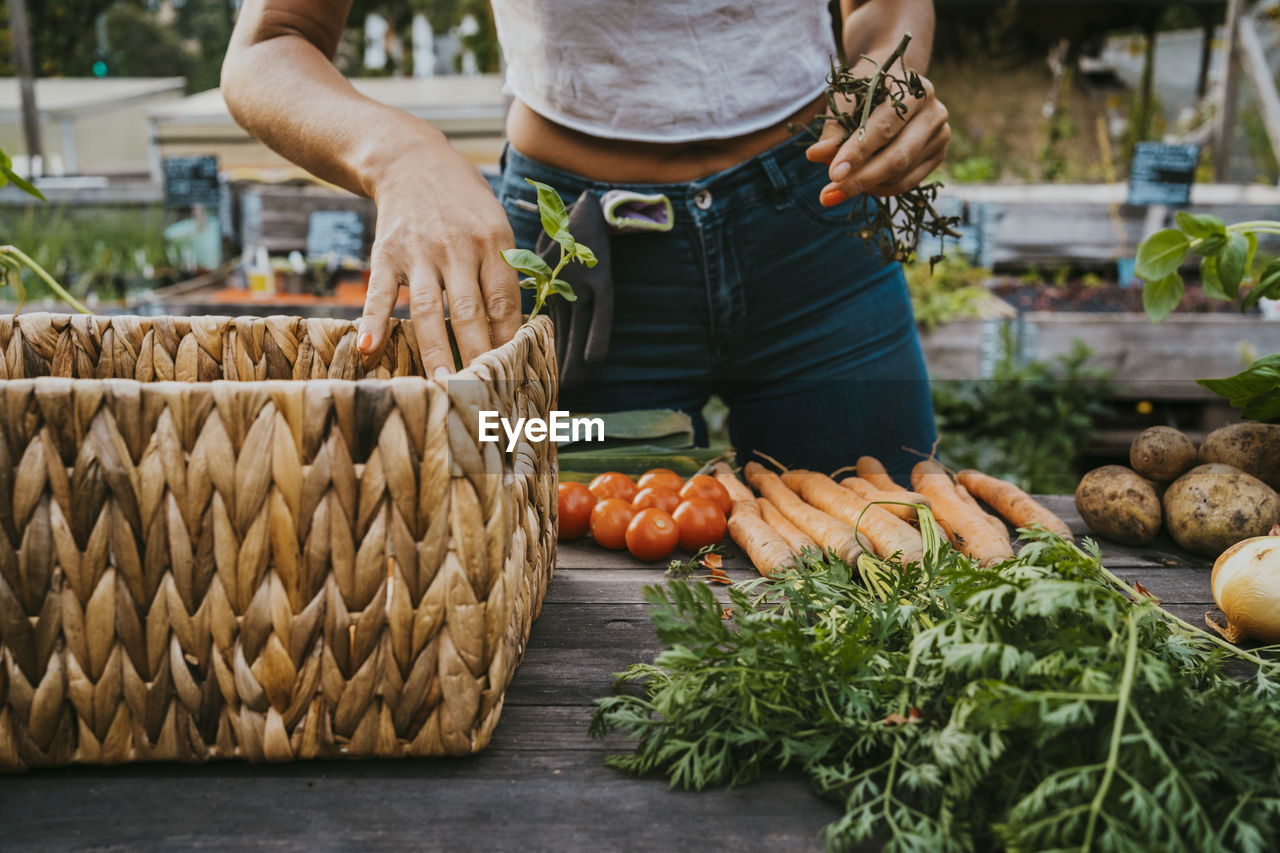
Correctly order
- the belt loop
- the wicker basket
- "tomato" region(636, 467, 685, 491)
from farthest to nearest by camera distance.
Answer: the belt loop, "tomato" region(636, 467, 685, 491), the wicker basket

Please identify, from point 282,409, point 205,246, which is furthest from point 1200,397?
point 205,246

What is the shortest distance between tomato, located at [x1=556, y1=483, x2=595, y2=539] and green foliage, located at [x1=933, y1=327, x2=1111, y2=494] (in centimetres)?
248

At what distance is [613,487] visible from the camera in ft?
4.86

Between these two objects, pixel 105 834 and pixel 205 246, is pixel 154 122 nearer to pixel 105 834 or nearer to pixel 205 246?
pixel 205 246

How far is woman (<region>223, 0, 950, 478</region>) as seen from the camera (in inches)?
49.7

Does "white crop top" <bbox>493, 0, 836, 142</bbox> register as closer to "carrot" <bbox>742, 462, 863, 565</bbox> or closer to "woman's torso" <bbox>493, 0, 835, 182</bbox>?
"woman's torso" <bbox>493, 0, 835, 182</bbox>

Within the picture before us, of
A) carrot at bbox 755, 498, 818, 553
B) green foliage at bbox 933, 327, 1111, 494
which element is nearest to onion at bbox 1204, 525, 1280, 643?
carrot at bbox 755, 498, 818, 553

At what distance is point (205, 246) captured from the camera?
509 cm

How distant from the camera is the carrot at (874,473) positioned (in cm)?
159

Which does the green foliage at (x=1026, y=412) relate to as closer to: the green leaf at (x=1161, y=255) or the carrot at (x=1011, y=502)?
the carrot at (x=1011, y=502)

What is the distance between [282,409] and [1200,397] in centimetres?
386

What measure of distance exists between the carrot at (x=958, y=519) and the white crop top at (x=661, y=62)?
0.67 meters

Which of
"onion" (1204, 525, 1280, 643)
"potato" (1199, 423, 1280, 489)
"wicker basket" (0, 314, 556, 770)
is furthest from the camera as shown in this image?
"potato" (1199, 423, 1280, 489)

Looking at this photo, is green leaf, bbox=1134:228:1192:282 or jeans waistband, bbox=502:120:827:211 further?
jeans waistband, bbox=502:120:827:211
